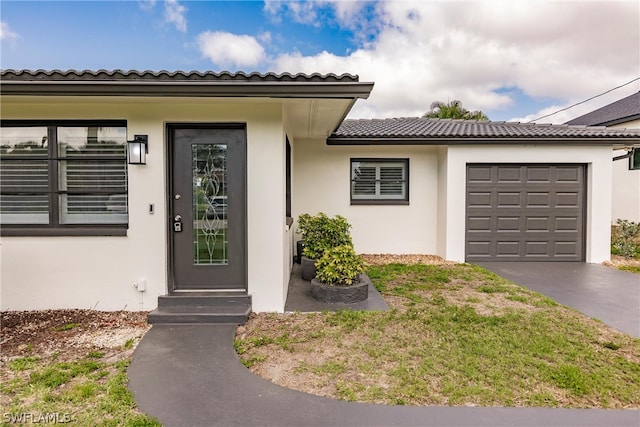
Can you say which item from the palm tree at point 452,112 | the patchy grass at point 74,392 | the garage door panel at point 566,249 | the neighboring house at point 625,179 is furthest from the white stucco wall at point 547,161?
the palm tree at point 452,112

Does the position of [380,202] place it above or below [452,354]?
above

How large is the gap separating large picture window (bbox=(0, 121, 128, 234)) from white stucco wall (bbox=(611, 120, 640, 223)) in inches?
583

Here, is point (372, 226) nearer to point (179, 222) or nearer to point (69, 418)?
point (179, 222)

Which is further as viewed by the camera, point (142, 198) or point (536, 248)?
point (536, 248)

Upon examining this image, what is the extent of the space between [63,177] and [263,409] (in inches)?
164

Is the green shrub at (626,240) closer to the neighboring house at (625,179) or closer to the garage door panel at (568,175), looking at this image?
the garage door panel at (568,175)

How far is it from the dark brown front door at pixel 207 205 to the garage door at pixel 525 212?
19.0 feet

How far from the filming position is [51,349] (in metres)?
3.36

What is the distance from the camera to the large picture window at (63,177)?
443 cm

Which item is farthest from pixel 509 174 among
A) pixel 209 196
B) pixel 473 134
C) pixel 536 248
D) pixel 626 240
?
pixel 209 196

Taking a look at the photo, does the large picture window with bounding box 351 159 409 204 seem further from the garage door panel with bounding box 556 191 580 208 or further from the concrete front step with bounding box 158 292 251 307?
the concrete front step with bounding box 158 292 251 307

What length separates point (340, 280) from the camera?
478cm

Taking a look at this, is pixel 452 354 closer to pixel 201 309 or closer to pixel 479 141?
pixel 201 309

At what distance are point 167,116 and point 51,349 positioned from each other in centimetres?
291
